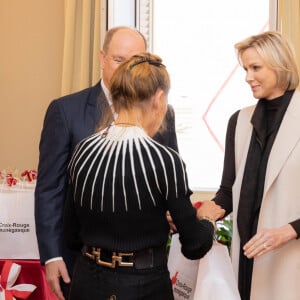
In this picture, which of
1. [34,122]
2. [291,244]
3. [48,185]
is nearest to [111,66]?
[48,185]

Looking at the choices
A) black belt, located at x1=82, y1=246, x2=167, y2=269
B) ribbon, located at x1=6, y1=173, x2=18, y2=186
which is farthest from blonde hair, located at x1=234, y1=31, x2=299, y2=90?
ribbon, located at x1=6, y1=173, x2=18, y2=186

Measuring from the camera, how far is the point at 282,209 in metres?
1.89

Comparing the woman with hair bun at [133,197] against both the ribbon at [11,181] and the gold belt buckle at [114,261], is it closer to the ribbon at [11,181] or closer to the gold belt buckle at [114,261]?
the gold belt buckle at [114,261]

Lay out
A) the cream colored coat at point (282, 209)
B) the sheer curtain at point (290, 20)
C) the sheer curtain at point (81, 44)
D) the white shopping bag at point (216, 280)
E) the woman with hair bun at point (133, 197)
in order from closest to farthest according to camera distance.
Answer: the woman with hair bun at point (133, 197) < the white shopping bag at point (216, 280) < the cream colored coat at point (282, 209) < the sheer curtain at point (290, 20) < the sheer curtain at point (81, 44)

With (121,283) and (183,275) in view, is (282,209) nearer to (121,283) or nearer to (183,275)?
(183,275)

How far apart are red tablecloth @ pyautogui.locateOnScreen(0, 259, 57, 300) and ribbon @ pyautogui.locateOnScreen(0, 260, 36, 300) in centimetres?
6

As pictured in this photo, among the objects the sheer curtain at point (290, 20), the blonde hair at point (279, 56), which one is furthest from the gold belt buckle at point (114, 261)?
the sheer curtain at point (290, 20)

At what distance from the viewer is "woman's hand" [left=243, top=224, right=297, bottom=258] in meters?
1.72

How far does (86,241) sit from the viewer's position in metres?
1.52

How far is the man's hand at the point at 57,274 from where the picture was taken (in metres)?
1.77

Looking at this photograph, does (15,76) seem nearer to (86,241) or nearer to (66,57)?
(66,57)

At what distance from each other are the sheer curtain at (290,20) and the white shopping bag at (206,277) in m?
1.61

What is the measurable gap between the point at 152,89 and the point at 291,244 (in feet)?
2.79

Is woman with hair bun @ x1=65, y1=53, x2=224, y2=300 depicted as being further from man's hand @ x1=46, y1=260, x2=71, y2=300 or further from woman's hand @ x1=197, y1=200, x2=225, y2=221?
woman's hand @ x1=197, y1=200, x2=225, y2=221
